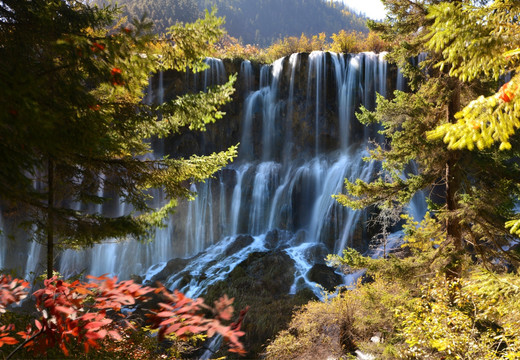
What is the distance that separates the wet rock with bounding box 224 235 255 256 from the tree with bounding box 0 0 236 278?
39.6ft

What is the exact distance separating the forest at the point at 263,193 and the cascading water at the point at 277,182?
14 cm

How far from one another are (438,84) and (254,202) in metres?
15.8

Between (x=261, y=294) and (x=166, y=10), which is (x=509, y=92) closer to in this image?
(x=261, y=294)

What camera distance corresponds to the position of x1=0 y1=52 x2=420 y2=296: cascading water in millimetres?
16719

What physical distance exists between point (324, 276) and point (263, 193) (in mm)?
8425

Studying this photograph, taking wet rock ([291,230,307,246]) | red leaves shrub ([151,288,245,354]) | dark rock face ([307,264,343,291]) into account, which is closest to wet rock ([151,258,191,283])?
wet rock ([291,230,307,246])

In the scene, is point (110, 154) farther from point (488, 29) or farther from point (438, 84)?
point (438, 84)

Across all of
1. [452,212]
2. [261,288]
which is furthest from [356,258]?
[261,288]

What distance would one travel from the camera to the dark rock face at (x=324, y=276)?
12711 millimetres

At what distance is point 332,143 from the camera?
21922 millimetres

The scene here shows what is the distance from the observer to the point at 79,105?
282 cm

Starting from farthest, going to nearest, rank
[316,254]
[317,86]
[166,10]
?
1. [166,10]
2. [317,86]
3. [316,254]

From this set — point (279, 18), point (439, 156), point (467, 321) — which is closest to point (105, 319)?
point (467, 321)

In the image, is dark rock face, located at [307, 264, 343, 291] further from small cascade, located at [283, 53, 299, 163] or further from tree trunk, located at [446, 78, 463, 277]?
small cascade, located at [283, 53, 299, 163]
